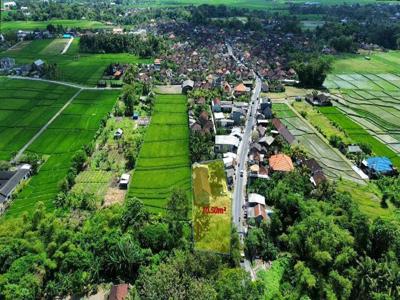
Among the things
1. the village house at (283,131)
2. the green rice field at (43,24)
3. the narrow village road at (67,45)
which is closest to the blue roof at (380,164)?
the village house at (283,131)

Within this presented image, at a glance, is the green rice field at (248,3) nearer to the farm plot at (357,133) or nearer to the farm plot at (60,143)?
the farm plot at (357,133)

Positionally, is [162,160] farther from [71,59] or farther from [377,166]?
[71,59]

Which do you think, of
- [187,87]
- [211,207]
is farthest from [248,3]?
[211,207]

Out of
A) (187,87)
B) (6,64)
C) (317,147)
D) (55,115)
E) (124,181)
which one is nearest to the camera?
(124,181)

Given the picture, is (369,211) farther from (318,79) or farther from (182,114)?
(318,79)

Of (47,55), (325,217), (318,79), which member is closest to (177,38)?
(47,55)
